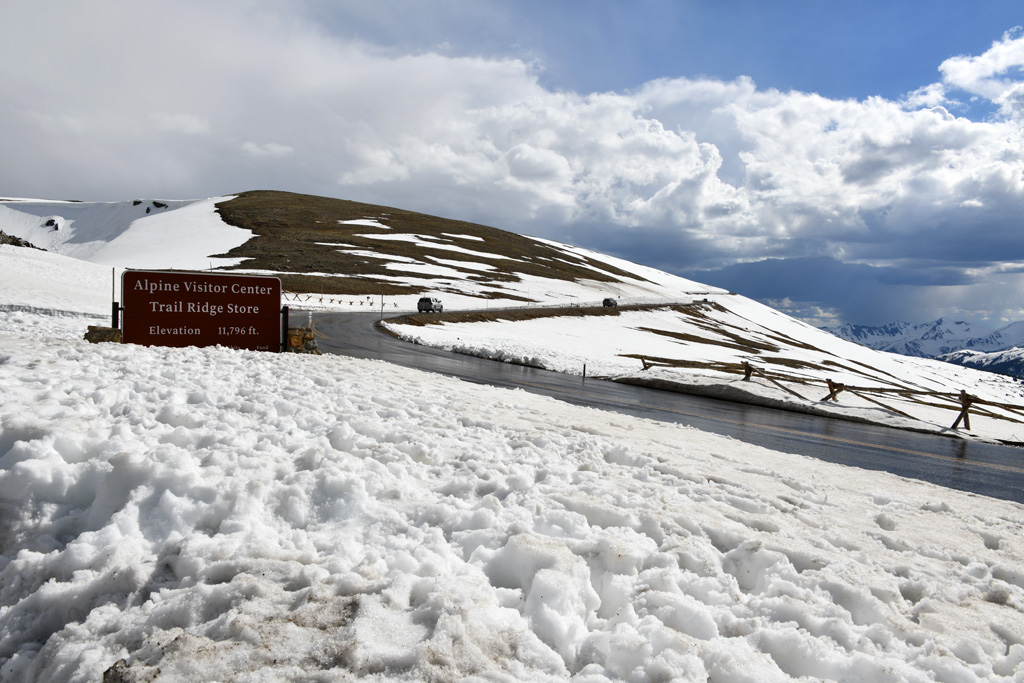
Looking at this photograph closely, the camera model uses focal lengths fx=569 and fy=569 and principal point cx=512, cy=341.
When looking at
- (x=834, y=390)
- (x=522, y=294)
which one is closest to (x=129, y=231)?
(x=522, y=294)

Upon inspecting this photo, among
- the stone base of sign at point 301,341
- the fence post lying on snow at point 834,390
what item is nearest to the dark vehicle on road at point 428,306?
the stone base of sign at point 301,341

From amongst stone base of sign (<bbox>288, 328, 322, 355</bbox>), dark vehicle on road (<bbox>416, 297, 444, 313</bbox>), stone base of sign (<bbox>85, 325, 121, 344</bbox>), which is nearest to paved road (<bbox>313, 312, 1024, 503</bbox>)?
stone base of sign (<bbox>288, 328, 322, 355</bbox>)

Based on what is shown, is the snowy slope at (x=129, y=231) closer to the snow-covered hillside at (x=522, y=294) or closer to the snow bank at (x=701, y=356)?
the snow-covered hillside at (x=522, y=294)

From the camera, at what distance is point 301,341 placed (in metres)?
14.7

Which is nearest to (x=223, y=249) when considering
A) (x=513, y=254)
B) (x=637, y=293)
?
(x=513, y=254)

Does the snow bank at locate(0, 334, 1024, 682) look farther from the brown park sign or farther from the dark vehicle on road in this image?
the dark vehicle on road

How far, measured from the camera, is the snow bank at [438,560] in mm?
3289

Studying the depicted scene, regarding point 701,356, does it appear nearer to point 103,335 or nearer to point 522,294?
point 522,294

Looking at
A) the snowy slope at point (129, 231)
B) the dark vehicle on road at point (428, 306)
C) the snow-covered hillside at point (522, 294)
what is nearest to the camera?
the snow-covered hillside at point (522, 294)

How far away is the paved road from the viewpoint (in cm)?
1066

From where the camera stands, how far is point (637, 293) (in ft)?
365

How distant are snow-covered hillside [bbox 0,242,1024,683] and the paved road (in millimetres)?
3720

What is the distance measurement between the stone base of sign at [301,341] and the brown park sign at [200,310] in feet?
1.32

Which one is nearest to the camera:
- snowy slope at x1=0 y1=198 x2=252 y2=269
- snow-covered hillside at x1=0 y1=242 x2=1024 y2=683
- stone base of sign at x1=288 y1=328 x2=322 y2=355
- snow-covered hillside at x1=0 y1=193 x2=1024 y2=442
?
snow-covered hillside at x1=0 y1=242 x2=1024 y2=683
